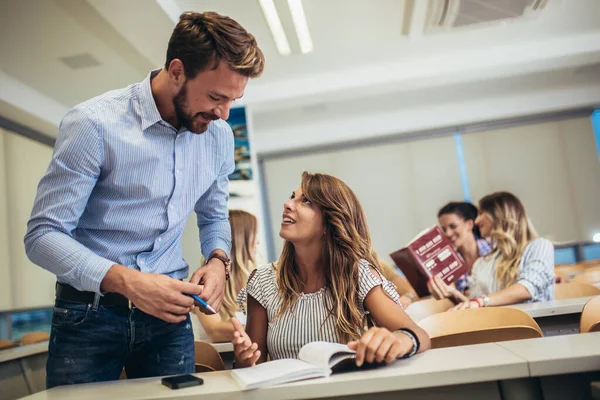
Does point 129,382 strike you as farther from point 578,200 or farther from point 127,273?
point 578,200

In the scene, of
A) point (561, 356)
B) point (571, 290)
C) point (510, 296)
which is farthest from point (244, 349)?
point (571, 290)

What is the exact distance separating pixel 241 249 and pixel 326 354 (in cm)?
201

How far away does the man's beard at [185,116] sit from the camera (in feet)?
4.62

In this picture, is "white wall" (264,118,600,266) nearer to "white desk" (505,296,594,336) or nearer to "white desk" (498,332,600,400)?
"white desk" (505,296,594,336)

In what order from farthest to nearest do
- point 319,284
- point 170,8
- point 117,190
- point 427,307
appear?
point 170,8 → point 427,307 → point 319,284 → point 117,190

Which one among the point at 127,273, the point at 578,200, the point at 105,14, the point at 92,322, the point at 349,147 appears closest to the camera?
the point at 127,273

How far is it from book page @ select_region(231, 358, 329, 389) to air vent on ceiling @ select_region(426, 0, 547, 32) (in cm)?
374

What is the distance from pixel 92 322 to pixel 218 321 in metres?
1.44

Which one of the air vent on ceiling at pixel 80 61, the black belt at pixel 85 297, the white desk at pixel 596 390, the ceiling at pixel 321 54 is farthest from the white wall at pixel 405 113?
the white desk at pixel 596 390

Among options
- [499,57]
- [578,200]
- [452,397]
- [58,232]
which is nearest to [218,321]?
[58,232]

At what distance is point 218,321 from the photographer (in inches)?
105

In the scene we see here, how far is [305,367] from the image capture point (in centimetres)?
106

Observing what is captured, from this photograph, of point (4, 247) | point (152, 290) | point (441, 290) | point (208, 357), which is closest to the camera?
point (152, 290)

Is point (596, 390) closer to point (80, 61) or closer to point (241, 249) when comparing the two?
point (241, 249)
